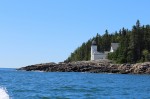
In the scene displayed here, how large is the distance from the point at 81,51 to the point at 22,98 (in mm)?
143719

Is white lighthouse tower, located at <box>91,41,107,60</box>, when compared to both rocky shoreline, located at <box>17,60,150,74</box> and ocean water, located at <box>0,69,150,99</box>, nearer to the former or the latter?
rocky shoreline, located at <box>17,60,150,74</box>

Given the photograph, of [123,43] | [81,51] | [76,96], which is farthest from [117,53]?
[76,96]

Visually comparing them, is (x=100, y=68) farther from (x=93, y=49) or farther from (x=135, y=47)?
(x=93, y=49)

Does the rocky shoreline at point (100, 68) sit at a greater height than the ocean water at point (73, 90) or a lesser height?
greater

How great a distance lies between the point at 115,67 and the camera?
12069cm

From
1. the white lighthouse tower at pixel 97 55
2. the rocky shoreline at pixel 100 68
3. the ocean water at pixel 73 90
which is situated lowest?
the ocean water at pixel 73 90

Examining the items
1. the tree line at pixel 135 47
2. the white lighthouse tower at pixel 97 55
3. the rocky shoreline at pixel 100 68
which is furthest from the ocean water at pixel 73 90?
the white lighthouse tower at pixel 97 55

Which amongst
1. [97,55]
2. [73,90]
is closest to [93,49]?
[97,55]

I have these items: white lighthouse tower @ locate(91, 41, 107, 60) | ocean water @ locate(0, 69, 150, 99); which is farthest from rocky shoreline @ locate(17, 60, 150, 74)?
ocean water @ locate(0, 69, 150, 99)

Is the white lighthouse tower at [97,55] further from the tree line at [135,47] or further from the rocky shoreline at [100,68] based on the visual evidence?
the rocky shoreline at [100,68]

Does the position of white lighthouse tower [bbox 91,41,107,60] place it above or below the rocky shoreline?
above

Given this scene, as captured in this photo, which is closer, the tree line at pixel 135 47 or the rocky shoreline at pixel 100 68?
the rocky shoreline at pixel 100 68

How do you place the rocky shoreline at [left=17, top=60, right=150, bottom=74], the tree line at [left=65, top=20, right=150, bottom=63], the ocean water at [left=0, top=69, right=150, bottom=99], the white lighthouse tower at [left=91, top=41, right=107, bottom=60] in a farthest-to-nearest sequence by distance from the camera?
the white lighthouse tower at [left=91, top=41, right=107, bottom=60], the tree line at [left=65, top=20, right=150, bottom=63], the rocky shoreline at [left=17, top=60, right=150, bottom=74], the ocean water at [left=0, top=69, right=150, bottom=99]

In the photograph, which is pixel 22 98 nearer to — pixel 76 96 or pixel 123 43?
pixel 76 96
